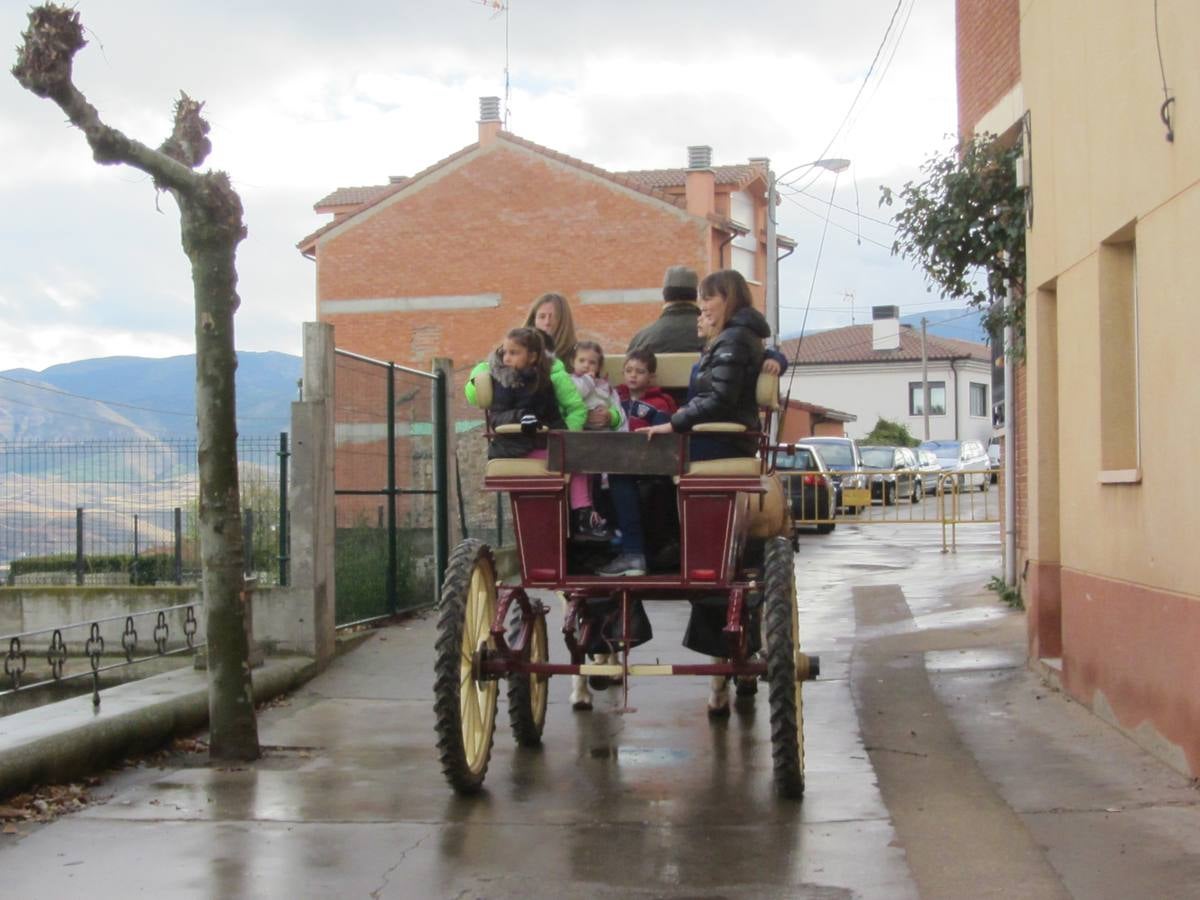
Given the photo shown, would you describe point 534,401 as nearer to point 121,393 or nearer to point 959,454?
point 959,454

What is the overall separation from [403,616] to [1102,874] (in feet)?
28.7

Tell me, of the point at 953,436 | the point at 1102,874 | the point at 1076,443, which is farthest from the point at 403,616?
the point at 953,436

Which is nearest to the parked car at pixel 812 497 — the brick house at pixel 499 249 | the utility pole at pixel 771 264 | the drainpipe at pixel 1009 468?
the utility pole at pixel 771 264

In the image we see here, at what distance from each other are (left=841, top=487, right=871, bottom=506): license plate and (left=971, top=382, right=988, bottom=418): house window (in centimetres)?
5470

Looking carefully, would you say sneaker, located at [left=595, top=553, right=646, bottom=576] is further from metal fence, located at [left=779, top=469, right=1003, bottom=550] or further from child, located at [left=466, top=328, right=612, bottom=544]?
metal fence, located at [left=779, top=469, right=1003, bottom=550]

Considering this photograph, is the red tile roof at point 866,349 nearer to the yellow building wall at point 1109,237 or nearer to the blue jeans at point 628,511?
the yellow building wall at point 1109,237

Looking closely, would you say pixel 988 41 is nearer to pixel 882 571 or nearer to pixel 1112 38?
pixel 1112 38

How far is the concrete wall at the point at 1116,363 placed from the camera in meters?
7.04

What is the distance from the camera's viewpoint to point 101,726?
7770mm

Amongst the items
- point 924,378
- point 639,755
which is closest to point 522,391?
point 639,755

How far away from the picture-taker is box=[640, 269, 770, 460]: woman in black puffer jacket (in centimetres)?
704

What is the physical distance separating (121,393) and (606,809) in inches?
2980

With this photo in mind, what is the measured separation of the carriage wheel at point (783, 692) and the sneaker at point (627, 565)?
2.29 feet

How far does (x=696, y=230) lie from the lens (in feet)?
143
